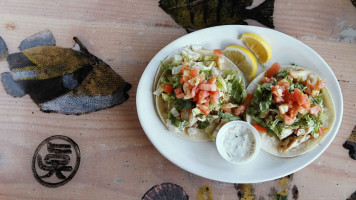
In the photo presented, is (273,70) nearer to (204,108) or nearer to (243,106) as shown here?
(243,106)

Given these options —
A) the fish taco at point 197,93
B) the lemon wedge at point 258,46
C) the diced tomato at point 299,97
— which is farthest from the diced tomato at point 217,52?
the diced tomato at point 299,97

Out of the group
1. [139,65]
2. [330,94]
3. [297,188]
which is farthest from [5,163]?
[330,94]

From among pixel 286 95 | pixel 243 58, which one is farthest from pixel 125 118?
pixel 286 95

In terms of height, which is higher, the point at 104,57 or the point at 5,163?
the point at 104,57

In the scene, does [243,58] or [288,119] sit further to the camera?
[243,58]

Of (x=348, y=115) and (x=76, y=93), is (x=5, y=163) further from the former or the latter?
(x=348, y=115)
